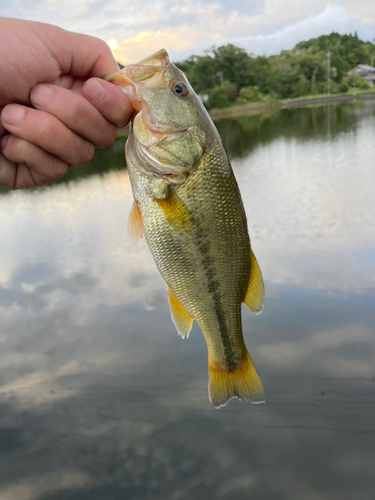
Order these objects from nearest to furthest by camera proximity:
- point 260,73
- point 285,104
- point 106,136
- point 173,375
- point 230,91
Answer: point 106,136 < point 173,375 < point 285,104 < point 230,91 < point 260,73

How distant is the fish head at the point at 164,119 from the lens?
78.4 inches

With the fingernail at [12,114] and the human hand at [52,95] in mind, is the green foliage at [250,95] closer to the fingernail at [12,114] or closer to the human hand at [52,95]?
the human hand at [52,95]

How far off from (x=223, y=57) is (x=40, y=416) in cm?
8092

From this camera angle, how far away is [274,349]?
7719 millimetres

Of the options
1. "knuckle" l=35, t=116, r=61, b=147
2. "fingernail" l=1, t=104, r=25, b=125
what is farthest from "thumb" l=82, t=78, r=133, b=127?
"fingernail" l=1, t=104, r=25, b=125

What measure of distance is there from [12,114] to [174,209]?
973mm

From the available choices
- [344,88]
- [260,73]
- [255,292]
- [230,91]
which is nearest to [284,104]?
[230,91]

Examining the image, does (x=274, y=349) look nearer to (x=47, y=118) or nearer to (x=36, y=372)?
(x=36, y=372)

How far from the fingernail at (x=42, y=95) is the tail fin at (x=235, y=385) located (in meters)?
1.82

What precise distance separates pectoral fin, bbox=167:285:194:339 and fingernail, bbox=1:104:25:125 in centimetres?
125

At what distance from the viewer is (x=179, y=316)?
2389mm

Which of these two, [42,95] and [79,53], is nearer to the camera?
[42,95]

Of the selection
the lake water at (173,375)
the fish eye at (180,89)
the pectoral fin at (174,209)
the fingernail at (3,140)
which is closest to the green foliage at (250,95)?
the lake water at (173,375)

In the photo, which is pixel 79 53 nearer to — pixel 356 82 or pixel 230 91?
pixel 230 91
